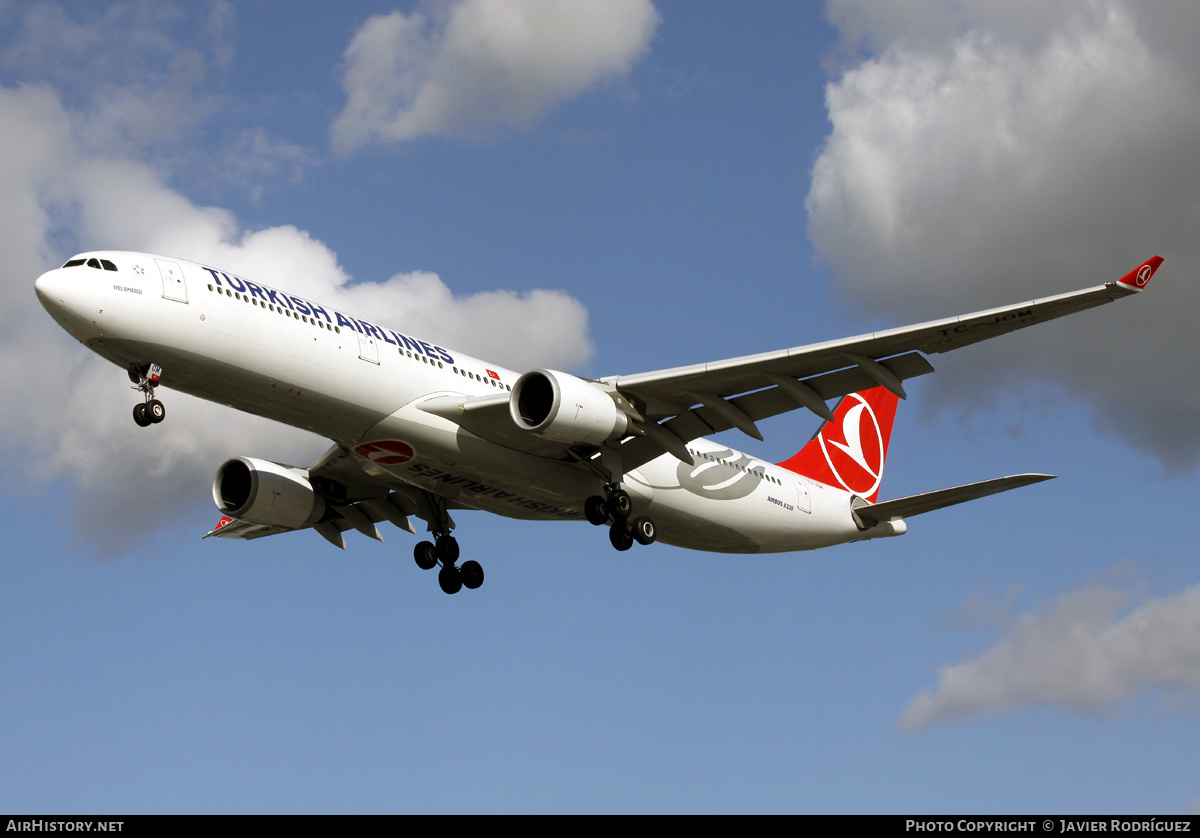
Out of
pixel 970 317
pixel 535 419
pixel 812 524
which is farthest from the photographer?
pixel 812 524

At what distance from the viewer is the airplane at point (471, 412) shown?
21031 mm

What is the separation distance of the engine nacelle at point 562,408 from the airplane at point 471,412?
0.04 m

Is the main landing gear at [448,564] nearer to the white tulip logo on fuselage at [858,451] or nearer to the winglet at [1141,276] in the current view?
the white tulip logo on fuselage at [858,451]

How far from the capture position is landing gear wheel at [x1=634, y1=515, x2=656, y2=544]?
2755 centimetres

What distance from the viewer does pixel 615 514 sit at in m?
26.7

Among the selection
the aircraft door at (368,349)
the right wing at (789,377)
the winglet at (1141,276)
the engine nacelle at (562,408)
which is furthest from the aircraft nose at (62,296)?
the winglet at (1141,276)

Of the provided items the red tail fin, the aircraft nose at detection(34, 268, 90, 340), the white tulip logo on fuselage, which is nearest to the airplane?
the aircraft nose at detection(34, 268, 90, 340)

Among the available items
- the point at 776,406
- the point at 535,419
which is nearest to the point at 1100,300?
the point at 776,406

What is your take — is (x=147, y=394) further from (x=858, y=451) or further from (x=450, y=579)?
(x=858, y=451)

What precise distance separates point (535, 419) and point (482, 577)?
7.54m

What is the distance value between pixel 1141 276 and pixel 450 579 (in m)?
17.9

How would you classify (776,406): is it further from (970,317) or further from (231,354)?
(231,354)

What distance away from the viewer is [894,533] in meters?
33.2
